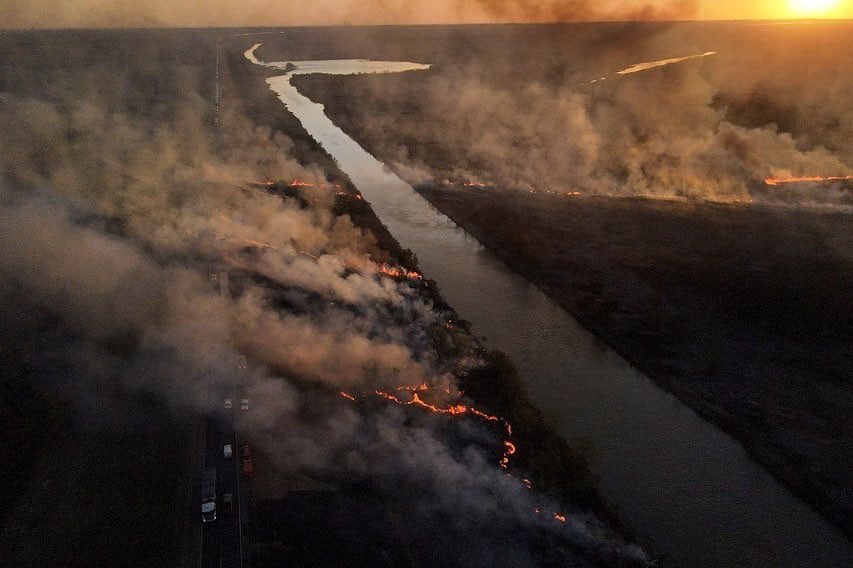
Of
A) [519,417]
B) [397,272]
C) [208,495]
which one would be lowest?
[208,495]

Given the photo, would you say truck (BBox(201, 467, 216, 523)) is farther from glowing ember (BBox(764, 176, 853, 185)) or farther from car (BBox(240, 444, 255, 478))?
glowing ember (BBox(764, 176, 853, 185))

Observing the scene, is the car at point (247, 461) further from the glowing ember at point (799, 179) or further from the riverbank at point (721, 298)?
the glowing ember at point (799, 179)

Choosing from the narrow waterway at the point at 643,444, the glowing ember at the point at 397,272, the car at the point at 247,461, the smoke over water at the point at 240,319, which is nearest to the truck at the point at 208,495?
the car at the point at 247,461

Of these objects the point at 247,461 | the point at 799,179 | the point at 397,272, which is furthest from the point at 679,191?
the point at 247,461

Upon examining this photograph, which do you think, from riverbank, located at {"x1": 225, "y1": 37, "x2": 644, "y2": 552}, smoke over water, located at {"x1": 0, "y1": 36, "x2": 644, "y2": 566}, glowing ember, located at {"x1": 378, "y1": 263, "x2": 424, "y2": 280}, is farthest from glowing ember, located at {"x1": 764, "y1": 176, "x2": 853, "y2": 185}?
smoke over water, located at {"x1": 0, "y1": 36, "x2": 644, "y2": 566}

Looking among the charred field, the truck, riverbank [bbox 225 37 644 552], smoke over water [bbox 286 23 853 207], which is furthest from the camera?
smoke over water [bbox 286 23 853 207]

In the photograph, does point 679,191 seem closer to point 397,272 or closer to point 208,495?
point 397,272
